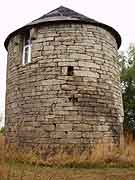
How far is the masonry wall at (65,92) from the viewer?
8.20 metres

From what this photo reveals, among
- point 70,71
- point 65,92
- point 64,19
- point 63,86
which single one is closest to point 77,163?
point 65,92

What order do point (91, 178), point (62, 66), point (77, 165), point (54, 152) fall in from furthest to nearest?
1. point (62, 66)
2. point (54, 152)
3. point (77, 165)
4. point (91, 178)

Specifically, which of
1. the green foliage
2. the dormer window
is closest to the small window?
the dormer window

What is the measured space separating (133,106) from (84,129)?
8129 millimetres

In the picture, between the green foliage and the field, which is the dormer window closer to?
the field

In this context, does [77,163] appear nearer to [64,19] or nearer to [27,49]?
[27,49]

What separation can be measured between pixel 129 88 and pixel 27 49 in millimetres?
8925

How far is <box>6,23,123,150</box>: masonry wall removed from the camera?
8.20m

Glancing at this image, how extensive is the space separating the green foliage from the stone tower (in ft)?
21.0

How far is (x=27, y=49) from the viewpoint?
9461mm

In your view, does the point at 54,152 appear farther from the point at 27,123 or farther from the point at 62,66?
the point at 62,66

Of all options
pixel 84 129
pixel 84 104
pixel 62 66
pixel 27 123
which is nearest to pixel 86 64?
pixel 62 66

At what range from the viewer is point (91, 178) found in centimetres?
548

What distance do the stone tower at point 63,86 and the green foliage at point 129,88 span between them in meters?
6.40
